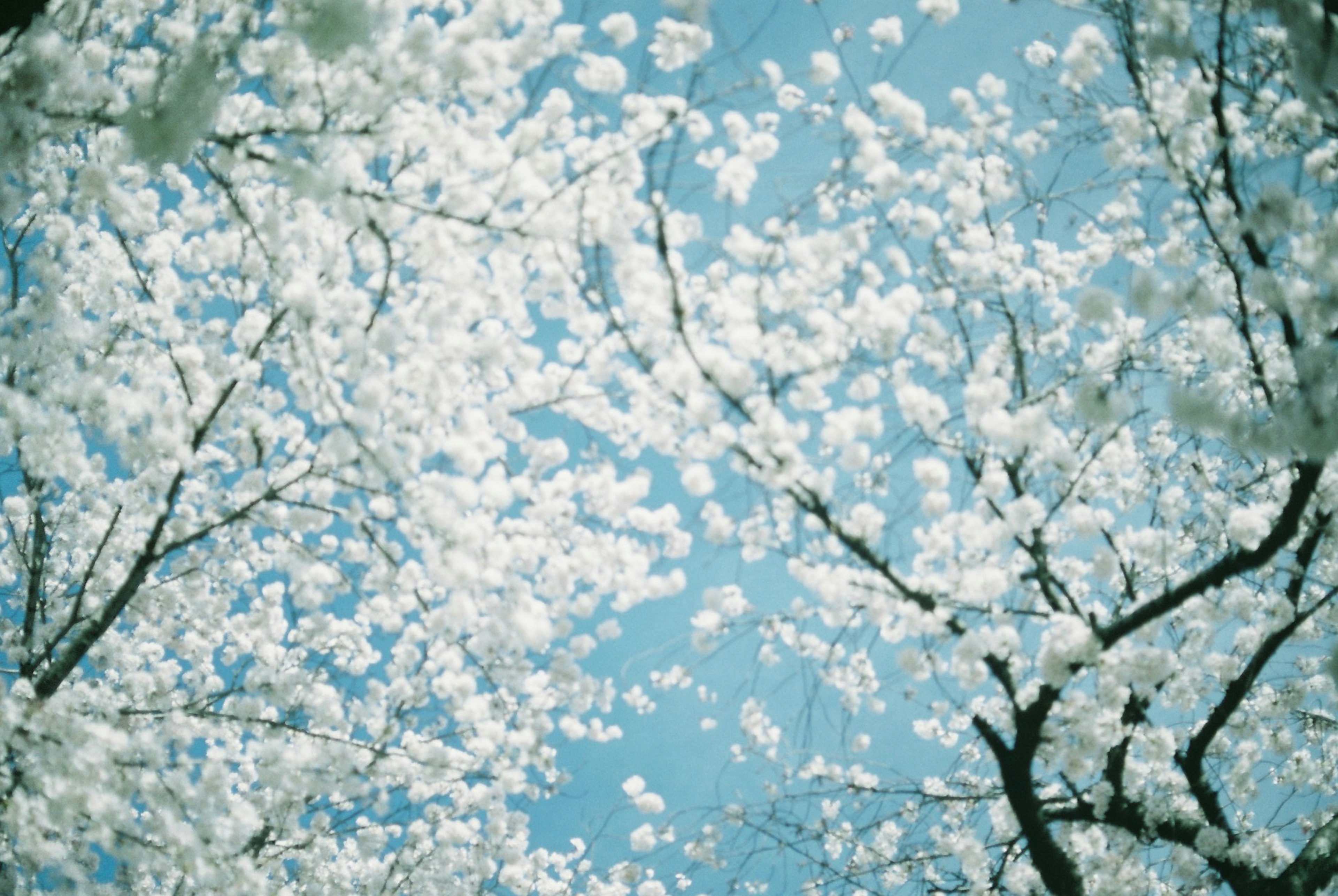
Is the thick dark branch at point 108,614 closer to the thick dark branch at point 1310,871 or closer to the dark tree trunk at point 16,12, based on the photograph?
the dark tree trunk at point 16,12

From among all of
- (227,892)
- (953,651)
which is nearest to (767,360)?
(953,651)

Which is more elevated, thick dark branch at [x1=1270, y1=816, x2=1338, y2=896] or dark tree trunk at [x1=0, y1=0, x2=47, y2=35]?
dark tree trunk at [x1=0, y1=0, x2=47, y2=35]

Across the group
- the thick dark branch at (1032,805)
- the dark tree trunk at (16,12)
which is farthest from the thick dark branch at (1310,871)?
the dark tree trunk at (16,12)

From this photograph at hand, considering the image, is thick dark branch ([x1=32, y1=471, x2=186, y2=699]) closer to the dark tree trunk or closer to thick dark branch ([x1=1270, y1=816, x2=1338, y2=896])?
the dark tree trunk

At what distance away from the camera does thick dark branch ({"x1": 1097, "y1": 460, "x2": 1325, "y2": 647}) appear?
3.36 metres

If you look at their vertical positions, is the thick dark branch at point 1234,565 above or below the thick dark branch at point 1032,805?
above

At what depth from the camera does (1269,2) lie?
8.58ft

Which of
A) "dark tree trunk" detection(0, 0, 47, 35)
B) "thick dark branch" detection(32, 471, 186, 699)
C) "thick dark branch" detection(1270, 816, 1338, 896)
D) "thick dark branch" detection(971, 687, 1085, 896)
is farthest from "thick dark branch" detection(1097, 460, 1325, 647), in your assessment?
"thick dark branch" detection(32, 471, 186, 699)

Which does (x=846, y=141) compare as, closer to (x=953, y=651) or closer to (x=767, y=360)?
(x=767, y=360)

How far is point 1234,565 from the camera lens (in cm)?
356

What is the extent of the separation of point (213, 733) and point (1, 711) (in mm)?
2795

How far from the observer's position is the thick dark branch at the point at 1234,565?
11.0 ft

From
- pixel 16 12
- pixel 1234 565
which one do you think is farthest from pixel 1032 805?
pixel 16 12

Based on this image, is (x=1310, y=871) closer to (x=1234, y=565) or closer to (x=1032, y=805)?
(x=1032, y=805)
